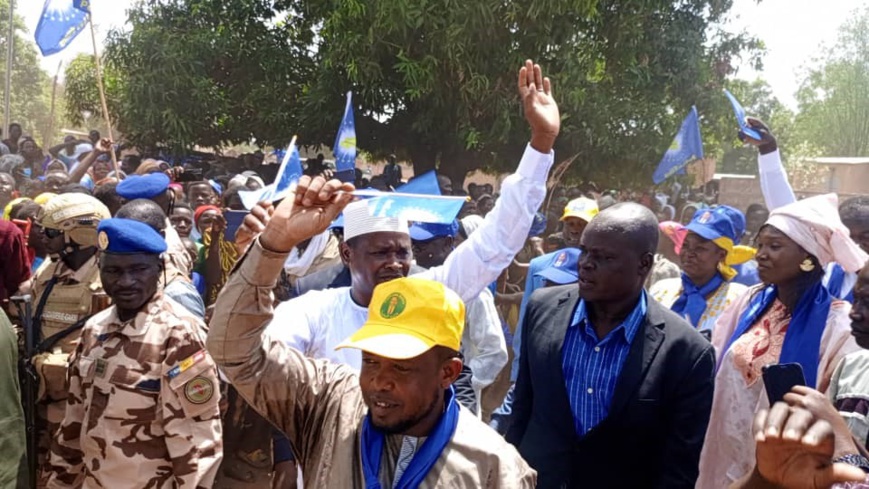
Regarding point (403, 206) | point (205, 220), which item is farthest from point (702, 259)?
point (205, 220)

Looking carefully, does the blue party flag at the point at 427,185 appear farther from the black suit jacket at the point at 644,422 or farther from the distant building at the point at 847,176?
the distant building at the point at 847,176

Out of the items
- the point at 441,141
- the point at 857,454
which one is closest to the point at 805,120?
the point at 441,141

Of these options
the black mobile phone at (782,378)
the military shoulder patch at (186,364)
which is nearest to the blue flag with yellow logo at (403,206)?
the military shoulder patch at (186,364)

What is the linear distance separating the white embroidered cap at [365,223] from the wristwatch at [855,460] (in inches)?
65.6

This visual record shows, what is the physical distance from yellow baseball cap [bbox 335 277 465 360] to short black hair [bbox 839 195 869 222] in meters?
3.14

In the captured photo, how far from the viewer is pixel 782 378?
5.55 ft

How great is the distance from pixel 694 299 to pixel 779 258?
984 millimetres

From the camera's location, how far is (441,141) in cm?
1574

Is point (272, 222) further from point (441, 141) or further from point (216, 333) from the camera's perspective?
point (441, 141)

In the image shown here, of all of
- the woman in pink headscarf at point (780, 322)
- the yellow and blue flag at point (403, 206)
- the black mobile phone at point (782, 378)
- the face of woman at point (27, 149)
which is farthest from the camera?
the face of woman at point (27, 149)

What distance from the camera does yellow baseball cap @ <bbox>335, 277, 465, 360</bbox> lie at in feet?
6.08

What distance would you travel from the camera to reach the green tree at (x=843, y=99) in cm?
3884

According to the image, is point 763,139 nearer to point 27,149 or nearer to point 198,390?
point 198,390

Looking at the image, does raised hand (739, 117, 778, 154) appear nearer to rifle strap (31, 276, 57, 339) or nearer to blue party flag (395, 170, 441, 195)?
blue party flag (395, 170, 441, 195)
